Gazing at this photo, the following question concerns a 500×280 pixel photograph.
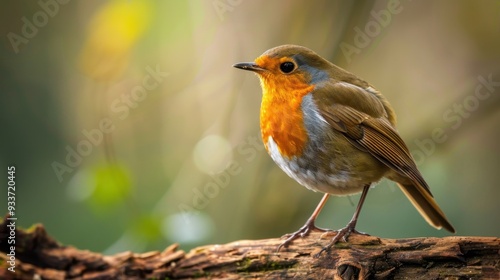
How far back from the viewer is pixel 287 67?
2.44 metres

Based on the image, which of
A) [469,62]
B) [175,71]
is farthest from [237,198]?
[469,62]

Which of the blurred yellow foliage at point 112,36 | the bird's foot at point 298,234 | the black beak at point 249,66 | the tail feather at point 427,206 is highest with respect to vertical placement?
the blurred yellow foliage at point 112,36

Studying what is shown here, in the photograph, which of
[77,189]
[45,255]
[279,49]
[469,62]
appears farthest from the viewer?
[469,62]

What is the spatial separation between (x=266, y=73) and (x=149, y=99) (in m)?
1.33

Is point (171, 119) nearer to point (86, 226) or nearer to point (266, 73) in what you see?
point (86, 226)

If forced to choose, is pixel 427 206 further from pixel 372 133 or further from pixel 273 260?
pixel 273 260

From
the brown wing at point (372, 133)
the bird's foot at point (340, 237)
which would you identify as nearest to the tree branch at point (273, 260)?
the bird's foot at point (340, 237)

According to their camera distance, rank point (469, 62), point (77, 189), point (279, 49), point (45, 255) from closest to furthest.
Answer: point (45, 255) → point (279, 49) → point (77, 189) → point (469, 62)

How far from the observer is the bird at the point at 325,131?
90.7 inches

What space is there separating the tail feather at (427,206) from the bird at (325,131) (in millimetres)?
90

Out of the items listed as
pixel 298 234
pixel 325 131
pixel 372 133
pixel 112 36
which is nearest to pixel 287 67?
pixel 325 131

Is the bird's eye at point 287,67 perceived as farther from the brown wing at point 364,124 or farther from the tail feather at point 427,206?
the tail feather at point 427,206

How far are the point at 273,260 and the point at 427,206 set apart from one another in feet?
2.72

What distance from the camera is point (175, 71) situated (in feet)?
11.8
